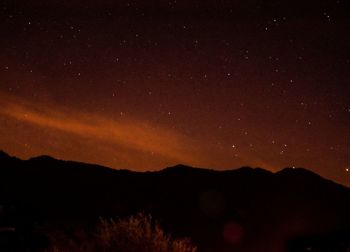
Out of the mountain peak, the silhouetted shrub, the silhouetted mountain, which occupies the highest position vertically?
the mountain peak

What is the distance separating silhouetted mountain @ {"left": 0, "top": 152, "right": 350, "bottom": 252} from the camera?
4106 cm

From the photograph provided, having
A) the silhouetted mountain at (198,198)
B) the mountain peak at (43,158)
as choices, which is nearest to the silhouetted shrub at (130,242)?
the silhouetted mountain at (198,198)

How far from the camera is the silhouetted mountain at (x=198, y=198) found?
1617 inches

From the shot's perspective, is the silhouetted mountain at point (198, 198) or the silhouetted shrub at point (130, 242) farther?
the silhouetted mountain at point (198, 198)

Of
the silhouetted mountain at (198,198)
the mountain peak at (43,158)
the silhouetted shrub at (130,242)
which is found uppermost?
the mountain peak at (43,158)

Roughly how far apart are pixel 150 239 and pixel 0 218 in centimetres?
665

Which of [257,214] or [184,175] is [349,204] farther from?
[184,175]

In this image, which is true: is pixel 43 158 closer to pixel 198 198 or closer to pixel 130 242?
pixel 198 198

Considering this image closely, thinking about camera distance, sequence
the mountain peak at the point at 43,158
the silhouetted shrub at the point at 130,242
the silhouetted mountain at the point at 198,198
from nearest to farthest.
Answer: the silhouetted shrub at the point at 130,242, the silhouetted mountain at the point at 198,198, the mountain peak at the point at 43,158

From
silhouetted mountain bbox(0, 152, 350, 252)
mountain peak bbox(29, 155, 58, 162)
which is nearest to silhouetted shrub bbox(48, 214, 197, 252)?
silhouetted mountain bbox(0, 152, 350, 252)

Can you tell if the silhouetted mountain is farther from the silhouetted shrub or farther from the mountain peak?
the silhouetted shrub

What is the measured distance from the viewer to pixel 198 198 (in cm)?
5081

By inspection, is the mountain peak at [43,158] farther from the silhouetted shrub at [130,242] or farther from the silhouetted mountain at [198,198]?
the silhouetted shrub at [130,242]

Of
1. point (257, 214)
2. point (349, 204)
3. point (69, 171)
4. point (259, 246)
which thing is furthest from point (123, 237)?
point (69, 171)
